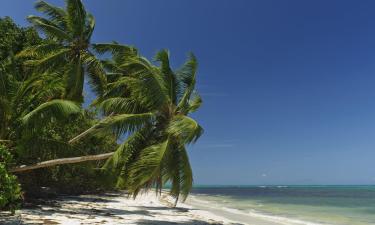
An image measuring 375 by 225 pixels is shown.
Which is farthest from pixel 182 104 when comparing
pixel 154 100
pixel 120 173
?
pixel 120 173

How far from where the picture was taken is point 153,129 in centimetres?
1365

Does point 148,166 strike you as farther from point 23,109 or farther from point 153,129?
point 23,109

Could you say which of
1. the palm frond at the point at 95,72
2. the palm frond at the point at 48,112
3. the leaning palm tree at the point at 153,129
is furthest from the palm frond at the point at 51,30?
the palm frond at the point at 48,112

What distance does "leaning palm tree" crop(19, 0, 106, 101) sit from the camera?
55.7 ft

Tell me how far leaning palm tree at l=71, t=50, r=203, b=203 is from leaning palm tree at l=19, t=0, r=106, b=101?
394cm

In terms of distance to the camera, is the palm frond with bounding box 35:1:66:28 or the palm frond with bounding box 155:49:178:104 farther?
the palm frond with bounding box 35:1:66:28

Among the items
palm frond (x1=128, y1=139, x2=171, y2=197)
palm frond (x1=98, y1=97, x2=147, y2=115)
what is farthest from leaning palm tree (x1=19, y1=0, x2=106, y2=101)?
palm frond (x1=128, y1=139, x2=171, y2=197)

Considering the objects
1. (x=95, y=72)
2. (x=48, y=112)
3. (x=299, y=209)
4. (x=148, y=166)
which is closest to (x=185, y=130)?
(x=148, y=166)

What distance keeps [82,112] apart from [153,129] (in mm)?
3261

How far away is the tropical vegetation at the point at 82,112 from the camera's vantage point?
39.5 feet

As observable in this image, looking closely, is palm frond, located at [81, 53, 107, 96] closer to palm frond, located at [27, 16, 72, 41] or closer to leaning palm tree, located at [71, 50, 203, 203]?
palm frond, located at [27, 16, 72, 41]

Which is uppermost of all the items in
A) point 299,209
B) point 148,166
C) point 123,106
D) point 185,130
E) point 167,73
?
point 167,73

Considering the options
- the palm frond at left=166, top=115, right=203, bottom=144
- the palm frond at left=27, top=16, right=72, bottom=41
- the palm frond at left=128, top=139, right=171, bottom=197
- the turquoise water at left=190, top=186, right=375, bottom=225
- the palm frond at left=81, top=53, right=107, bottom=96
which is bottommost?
the turquoise water at left=190, top=186, right=375, bottom=225

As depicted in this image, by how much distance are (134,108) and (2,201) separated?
6.29 meters
